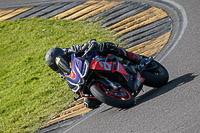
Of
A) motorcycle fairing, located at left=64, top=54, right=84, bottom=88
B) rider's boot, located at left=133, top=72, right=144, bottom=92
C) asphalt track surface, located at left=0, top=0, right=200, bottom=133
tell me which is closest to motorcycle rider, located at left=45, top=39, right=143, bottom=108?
rider's boot, located at left=133, top=72, right=144, bottom=92

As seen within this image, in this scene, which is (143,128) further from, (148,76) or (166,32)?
(166,32)

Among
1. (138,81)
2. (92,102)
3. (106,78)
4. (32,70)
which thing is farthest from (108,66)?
(32,70)

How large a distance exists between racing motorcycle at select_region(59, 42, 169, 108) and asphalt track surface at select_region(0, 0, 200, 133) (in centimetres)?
24

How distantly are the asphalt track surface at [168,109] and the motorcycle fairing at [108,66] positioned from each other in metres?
0.62

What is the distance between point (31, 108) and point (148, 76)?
3620mm

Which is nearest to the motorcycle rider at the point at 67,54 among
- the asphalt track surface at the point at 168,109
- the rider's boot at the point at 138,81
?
the rider's boot at the point at 138,81

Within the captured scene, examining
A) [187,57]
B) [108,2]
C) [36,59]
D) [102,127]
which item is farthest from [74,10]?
[102,127]

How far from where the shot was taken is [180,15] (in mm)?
10961

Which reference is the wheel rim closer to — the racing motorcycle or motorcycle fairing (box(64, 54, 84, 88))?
the racing motorcycle

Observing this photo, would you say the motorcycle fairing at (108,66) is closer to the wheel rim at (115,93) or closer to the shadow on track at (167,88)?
the wheel rim at (115,93)

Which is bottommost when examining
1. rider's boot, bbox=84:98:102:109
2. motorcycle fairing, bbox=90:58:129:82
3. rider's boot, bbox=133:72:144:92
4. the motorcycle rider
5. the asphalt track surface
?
the asphalt track surface

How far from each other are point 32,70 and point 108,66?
5137 millimetres

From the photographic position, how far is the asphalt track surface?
18.3 ft

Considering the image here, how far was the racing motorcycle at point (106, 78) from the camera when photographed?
651 cm
